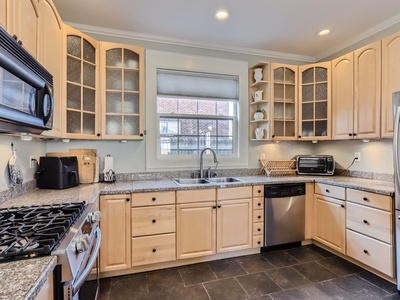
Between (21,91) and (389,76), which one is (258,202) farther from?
(21,91)

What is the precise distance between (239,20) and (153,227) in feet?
7.82

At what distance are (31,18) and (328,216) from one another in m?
3.25

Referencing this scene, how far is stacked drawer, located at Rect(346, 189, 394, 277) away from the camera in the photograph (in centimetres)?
200

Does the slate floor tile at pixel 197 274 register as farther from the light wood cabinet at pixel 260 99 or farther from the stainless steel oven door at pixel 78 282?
the light wood cabinet at pixel 260 99

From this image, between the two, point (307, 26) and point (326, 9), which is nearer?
point (326, 9)

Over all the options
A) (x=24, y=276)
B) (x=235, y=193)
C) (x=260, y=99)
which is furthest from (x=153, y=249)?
(x=260, y=99)

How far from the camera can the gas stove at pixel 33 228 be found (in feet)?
2.72

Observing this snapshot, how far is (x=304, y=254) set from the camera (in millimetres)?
2639

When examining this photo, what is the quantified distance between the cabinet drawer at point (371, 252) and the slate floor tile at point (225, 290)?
1.26 meters

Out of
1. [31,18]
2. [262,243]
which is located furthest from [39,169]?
[262,243]

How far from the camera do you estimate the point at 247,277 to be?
2.18m

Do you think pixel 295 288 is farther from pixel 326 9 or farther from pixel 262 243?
pixel 326 9

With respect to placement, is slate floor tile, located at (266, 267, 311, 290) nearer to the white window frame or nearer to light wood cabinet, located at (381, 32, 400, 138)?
the white window frame

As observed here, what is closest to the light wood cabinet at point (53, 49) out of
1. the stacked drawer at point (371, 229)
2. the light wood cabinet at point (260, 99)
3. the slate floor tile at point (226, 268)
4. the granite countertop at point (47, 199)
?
the granite countertop at point (47, 199)
